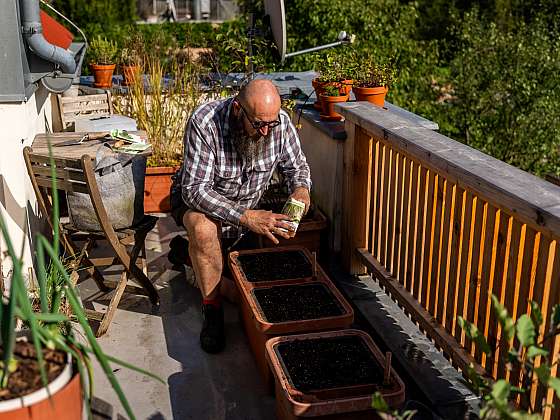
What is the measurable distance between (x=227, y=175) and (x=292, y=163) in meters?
0.37

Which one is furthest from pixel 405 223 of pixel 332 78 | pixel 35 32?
pixel 35 32

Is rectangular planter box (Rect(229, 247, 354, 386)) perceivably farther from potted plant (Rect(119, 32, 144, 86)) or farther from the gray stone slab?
potted plant (Rect(119, 32, 144, 86))

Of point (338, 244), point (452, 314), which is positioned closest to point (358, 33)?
point (338, 244)

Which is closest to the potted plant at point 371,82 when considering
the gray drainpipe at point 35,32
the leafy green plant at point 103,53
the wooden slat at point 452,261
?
the wooden slat at point 452,261

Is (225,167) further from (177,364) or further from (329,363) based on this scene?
(329,363)

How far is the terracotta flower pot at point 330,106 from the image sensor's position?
4500mm

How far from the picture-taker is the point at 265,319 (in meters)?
3.16

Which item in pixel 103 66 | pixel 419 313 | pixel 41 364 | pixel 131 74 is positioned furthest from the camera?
pixel 103 66

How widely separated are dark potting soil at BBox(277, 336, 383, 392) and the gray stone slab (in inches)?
12.9

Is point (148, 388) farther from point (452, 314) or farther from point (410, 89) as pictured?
point (410, 89)

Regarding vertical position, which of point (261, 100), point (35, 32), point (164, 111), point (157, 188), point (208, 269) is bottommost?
point (157, 188)

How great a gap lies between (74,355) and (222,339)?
168 cm

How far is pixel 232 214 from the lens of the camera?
11.3 feet

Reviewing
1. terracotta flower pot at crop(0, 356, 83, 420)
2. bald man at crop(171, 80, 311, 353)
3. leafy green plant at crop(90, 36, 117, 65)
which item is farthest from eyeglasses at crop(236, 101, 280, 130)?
leafy green plant at crop(90, 36, 117, 65)
